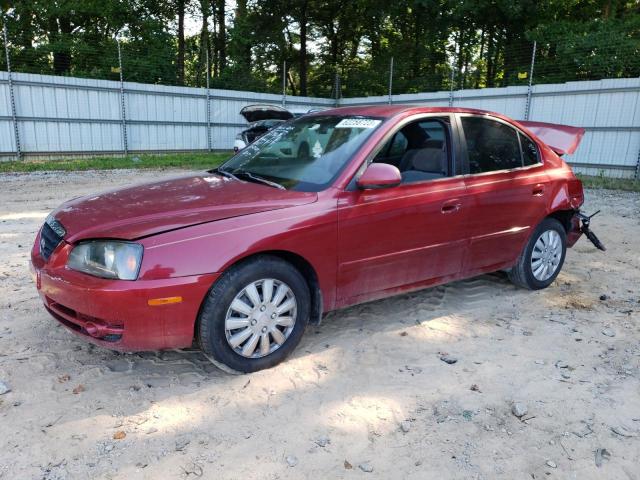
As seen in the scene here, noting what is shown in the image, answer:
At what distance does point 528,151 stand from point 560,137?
92 centimetres

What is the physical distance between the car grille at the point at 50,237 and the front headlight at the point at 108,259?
266mm

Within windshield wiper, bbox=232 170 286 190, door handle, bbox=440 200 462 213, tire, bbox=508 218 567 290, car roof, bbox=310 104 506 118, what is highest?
car roof, bbox=310 104 506 118

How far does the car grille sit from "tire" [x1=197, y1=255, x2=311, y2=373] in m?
1.00

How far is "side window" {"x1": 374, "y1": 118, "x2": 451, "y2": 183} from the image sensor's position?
402cm

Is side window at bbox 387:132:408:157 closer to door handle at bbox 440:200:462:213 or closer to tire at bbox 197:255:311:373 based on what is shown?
door handle at bbox 440:200:462:213

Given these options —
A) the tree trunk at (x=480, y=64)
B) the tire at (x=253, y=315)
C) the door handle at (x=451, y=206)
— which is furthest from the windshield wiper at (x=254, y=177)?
the tree trunk at (x=480, y=64)

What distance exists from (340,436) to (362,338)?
1.18m

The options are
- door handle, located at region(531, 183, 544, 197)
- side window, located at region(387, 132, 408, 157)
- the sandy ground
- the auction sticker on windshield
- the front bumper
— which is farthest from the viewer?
door handle, located at region(531, 183, 544, 197)

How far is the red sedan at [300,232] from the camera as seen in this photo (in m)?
2.86

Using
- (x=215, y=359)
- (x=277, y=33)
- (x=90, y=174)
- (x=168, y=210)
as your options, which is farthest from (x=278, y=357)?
(x=277, y=33)

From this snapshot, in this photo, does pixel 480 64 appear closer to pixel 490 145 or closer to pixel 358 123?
pixel 490 145

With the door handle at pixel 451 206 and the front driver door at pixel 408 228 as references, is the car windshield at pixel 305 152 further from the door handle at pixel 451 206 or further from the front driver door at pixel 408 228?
the door handle at pixel 451 206

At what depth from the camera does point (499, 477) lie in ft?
7.86

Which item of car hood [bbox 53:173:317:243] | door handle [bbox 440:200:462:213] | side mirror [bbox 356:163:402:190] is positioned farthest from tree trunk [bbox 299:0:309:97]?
side mirror [bbox 356:163:402:190]
